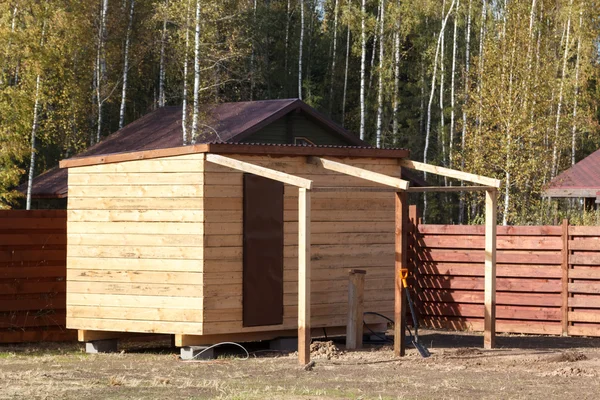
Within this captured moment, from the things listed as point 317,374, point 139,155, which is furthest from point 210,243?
point 317,374

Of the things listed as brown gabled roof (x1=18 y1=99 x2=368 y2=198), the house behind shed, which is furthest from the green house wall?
the house behind shed

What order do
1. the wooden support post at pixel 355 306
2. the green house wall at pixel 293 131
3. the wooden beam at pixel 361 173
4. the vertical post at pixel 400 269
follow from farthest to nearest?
the green house wall at pixel 293 131 → the wooden support post at pixel 355 306 → the vertical post at pixel 400 269 → the wooden beam at pixel 361 173

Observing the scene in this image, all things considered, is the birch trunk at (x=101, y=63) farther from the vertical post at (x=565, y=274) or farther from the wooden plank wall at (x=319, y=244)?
the vertical post at (x=565, y=274)

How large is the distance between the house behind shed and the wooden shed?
0.01 metres

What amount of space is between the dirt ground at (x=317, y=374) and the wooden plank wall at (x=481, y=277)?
1.27 m

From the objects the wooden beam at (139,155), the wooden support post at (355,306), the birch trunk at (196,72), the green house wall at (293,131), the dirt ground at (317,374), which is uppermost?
the birch trunk at (196,72)

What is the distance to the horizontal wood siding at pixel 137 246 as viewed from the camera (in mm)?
12625

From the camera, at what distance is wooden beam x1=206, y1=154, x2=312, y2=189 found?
38.0ft

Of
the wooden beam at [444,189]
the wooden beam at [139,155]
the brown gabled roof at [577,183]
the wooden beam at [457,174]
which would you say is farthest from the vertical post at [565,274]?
the brown gabled roof at [577,183]

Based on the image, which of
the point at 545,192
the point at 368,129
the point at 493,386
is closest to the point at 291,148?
the point at 493,386

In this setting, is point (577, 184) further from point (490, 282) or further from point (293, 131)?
point (490, 282)

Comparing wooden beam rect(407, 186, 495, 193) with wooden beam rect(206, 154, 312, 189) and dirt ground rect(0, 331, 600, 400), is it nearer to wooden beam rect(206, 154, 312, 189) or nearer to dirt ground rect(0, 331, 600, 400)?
wooden beam rect(206, 154, 312, 189)

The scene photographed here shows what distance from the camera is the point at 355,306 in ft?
43.7

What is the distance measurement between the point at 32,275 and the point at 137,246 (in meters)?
2.21
